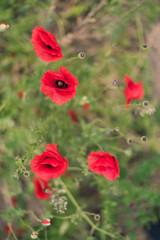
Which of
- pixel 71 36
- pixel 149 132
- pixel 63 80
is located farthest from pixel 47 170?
pixel 149 132

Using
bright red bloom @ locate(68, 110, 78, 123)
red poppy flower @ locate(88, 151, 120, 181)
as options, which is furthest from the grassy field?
red poppy flower @ locate(88, 151, 120, 181)

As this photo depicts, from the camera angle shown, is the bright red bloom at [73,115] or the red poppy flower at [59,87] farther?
the bright red bloom at [73,115]

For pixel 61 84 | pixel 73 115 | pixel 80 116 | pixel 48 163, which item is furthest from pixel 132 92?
pixel 80 116

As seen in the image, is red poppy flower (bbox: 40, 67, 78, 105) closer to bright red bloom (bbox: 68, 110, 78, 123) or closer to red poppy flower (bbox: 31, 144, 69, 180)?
red poppy flower (bbox: 31, 144, 69, 180)

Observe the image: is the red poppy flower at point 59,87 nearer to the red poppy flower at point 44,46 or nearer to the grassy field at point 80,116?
the red poppy flower at point 44,46

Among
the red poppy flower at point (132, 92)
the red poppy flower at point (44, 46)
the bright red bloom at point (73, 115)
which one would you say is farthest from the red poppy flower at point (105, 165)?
the bright red bloom at point (73, 115)
